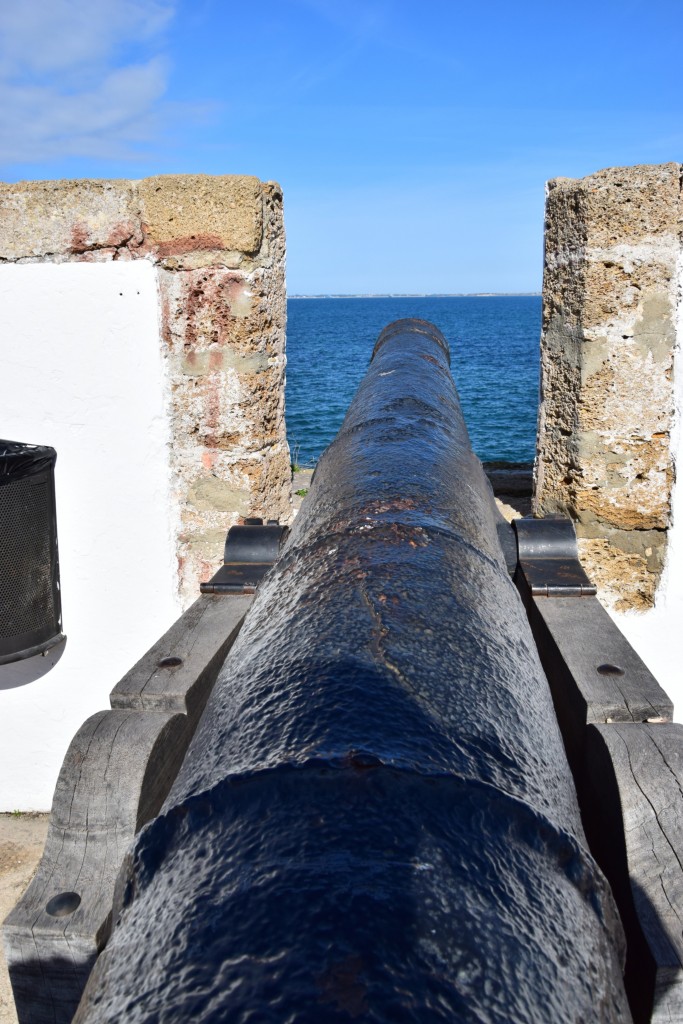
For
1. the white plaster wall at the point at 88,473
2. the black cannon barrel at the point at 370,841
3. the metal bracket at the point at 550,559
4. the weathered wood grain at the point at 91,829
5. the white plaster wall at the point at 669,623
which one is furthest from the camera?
the white plaster wall at the point at 669,623

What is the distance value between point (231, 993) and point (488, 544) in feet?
4.34

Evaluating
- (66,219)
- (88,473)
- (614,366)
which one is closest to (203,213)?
(66,219)

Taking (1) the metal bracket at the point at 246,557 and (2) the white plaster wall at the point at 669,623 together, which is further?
(2) the white plaster wall at the point at 669,623

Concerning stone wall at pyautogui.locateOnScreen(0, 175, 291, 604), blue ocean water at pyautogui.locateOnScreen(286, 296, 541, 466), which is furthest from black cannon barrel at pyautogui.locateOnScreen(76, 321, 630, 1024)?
blue ocean water at pyautogui.locateOnScreen(286, 296, 541, 466)

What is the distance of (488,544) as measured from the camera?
1895mm

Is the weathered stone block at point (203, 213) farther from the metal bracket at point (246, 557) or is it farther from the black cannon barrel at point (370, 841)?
the black cannon barrel at point (370, 841)

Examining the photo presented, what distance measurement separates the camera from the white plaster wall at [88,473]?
356 cm

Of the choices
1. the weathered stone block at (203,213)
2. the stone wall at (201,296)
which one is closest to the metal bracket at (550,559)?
the stone wall at (201,296)

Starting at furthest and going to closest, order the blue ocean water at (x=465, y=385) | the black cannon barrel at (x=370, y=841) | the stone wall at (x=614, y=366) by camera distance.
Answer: the blue ocean water at (x=465, y=385) < the stone wall at (x=614, y=366) < the black cannon barrel at (x=370, y=841)

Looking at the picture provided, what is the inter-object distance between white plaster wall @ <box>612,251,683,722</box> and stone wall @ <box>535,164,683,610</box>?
0.04 meters

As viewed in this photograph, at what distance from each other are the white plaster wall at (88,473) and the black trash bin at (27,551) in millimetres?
150

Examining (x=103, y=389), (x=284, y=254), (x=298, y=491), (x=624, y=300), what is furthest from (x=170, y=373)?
(x=298, y=491)

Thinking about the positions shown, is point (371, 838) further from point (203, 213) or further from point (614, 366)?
point (614, 366)

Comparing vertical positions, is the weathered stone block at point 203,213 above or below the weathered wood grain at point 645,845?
above
